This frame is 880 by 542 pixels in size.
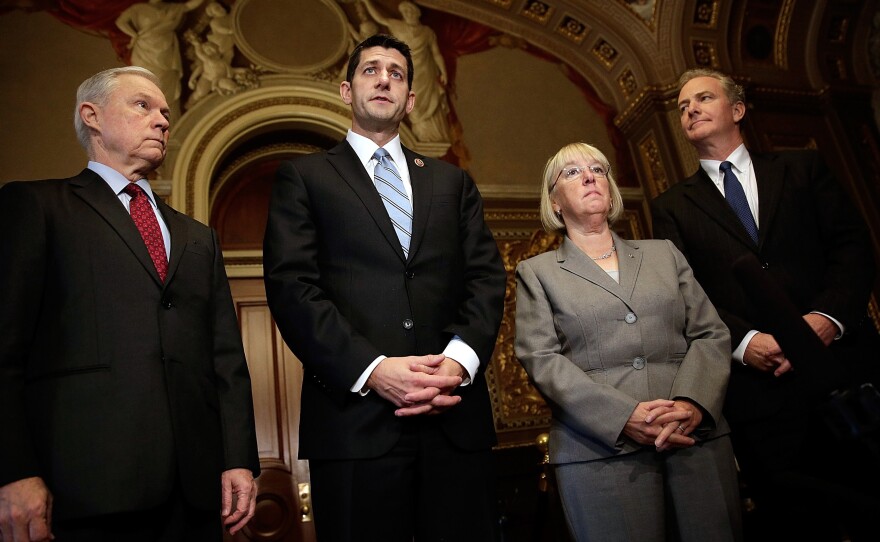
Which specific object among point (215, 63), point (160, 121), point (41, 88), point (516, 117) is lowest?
point (160, 121)

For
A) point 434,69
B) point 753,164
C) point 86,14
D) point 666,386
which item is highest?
point 86,14

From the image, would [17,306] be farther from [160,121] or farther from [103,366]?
[160,121]

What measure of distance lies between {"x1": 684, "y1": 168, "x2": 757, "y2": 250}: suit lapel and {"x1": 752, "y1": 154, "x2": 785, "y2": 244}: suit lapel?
0.24 ft

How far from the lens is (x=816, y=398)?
2.87ft

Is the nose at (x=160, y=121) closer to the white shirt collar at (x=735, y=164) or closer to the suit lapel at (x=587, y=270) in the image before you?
the suit lapel at (x=587, y=270)

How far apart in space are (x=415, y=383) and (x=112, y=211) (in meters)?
0.97

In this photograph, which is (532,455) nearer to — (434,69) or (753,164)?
(753,164)

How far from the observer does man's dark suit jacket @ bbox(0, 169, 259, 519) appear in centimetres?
161

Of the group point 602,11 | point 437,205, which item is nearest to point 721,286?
point 437,205

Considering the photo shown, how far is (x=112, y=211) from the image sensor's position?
1.92 metres

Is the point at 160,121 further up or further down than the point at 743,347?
further up

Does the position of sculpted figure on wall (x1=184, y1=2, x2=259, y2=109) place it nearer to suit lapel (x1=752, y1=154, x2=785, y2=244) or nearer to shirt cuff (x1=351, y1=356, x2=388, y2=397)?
suit lapel (x1=752, y1=154, x2=785, y2=244)

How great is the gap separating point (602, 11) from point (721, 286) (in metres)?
4.75

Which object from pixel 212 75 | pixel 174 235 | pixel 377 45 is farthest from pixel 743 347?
pixel 212 75
